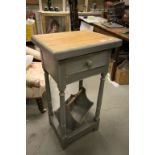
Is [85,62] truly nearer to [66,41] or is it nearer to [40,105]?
[66,41]

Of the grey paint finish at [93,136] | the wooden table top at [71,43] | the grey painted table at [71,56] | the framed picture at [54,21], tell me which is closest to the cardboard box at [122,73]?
the grey paint finish at [93,136]

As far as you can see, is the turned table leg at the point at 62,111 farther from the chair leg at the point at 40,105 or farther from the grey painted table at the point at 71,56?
the chair leg at the point at 40,105

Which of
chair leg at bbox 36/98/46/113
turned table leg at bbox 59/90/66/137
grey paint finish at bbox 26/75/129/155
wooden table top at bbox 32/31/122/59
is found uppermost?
wooden table top at bbox 32/31/122/59

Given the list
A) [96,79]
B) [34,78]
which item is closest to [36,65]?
[34,78]

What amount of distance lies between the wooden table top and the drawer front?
60 mm

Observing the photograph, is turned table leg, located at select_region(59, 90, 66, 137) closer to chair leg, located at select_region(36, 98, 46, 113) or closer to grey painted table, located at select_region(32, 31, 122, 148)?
grey painted table, located at select_region(32, 31, 122, 148)

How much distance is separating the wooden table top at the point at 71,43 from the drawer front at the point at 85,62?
6cm

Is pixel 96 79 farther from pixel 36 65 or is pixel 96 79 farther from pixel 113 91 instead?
pixel 36 65

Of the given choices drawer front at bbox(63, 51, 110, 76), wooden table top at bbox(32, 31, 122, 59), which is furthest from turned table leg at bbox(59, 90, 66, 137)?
wooden table top at bbox(32, 31, 122, 59)

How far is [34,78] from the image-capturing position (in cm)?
162

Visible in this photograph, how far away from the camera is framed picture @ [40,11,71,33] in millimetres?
3256

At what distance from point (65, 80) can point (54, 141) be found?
0.72 meters

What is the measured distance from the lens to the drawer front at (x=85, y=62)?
3.26 feet

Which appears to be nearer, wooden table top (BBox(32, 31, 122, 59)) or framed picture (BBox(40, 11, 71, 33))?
wooden table top (BBox(32, 31, 122, 59))
